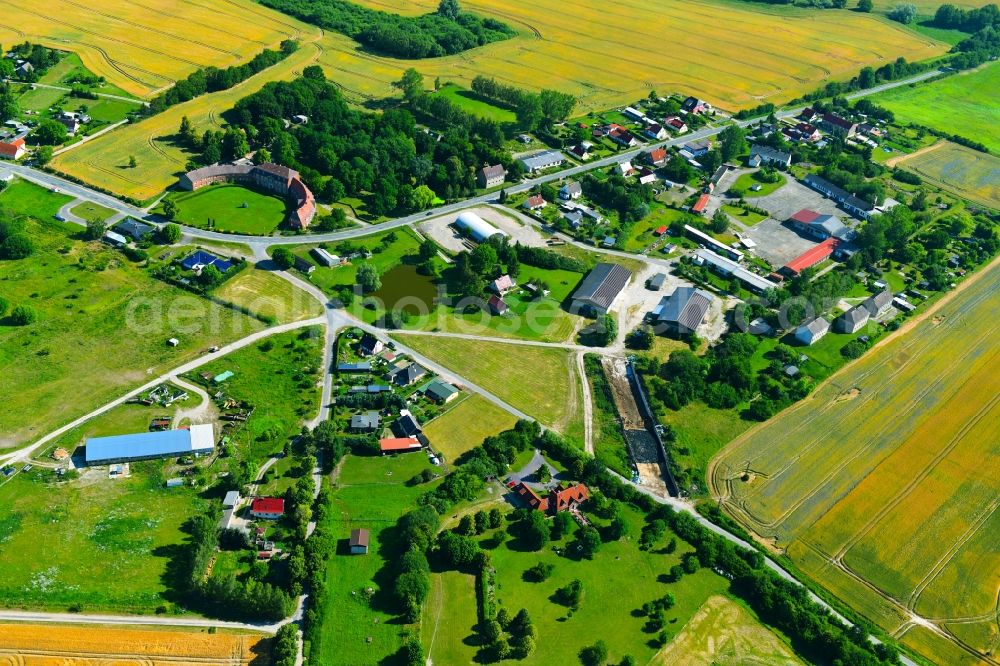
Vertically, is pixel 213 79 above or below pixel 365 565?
above

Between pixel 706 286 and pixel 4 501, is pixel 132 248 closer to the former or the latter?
pixel 4 501

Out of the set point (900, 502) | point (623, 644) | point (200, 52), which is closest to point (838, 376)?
Answer: point (900, 502)

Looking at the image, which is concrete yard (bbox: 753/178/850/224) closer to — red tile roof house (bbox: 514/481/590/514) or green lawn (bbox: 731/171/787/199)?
green lawn (bbox: 731/171/787/199)

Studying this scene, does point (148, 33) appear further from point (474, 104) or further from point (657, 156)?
point (657, 156)

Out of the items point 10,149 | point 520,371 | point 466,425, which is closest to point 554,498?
point 466,425

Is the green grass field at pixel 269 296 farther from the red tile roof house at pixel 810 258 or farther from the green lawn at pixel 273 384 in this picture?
the red tile roof house at pixel 810 258
